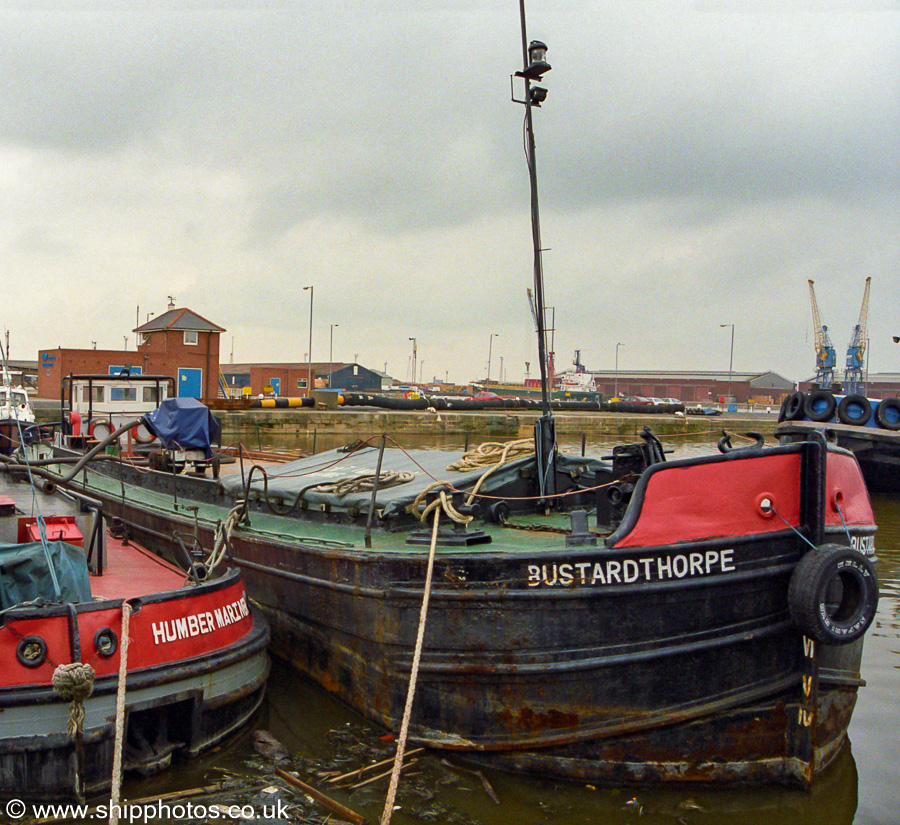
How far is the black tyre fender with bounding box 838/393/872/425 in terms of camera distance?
75.5ft

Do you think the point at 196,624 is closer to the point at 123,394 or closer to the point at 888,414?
the point at 123,394

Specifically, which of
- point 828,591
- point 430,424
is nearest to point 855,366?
point 430,424

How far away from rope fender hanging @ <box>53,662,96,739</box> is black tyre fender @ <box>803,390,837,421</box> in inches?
921

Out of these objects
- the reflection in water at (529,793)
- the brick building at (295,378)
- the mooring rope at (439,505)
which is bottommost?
the reflection in water at (529,793)

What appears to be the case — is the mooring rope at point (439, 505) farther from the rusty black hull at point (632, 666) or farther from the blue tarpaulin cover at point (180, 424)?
the blue tarpaulin cover at point (180, 424)

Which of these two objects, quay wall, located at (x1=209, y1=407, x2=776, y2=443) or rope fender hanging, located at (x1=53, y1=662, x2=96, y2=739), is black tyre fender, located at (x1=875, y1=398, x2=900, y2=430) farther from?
rope fender hanging, located at (x1=53, y1=662, x2=96, y2=739)

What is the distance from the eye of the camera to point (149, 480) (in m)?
12.1

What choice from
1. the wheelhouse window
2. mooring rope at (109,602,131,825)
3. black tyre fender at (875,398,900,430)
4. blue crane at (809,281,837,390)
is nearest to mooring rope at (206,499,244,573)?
mooring rope at (109,602,131,825)

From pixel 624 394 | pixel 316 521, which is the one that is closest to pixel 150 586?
pixel 316 521

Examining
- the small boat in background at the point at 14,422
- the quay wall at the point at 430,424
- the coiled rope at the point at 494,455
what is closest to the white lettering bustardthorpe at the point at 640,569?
the coiled rope at the point at 494,455

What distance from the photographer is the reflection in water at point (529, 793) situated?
17.4 feet

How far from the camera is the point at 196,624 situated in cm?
604

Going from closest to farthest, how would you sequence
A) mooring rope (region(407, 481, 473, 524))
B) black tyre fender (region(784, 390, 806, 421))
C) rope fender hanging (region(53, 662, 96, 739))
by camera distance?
rope fender hanging (region(53, 662, 96, 739)) < mooring rope (region(407, 481, 473, 524)) < black tyre fender (region(784, 390, 806, 421))

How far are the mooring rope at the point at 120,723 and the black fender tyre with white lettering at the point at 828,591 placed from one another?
14.6 feet
